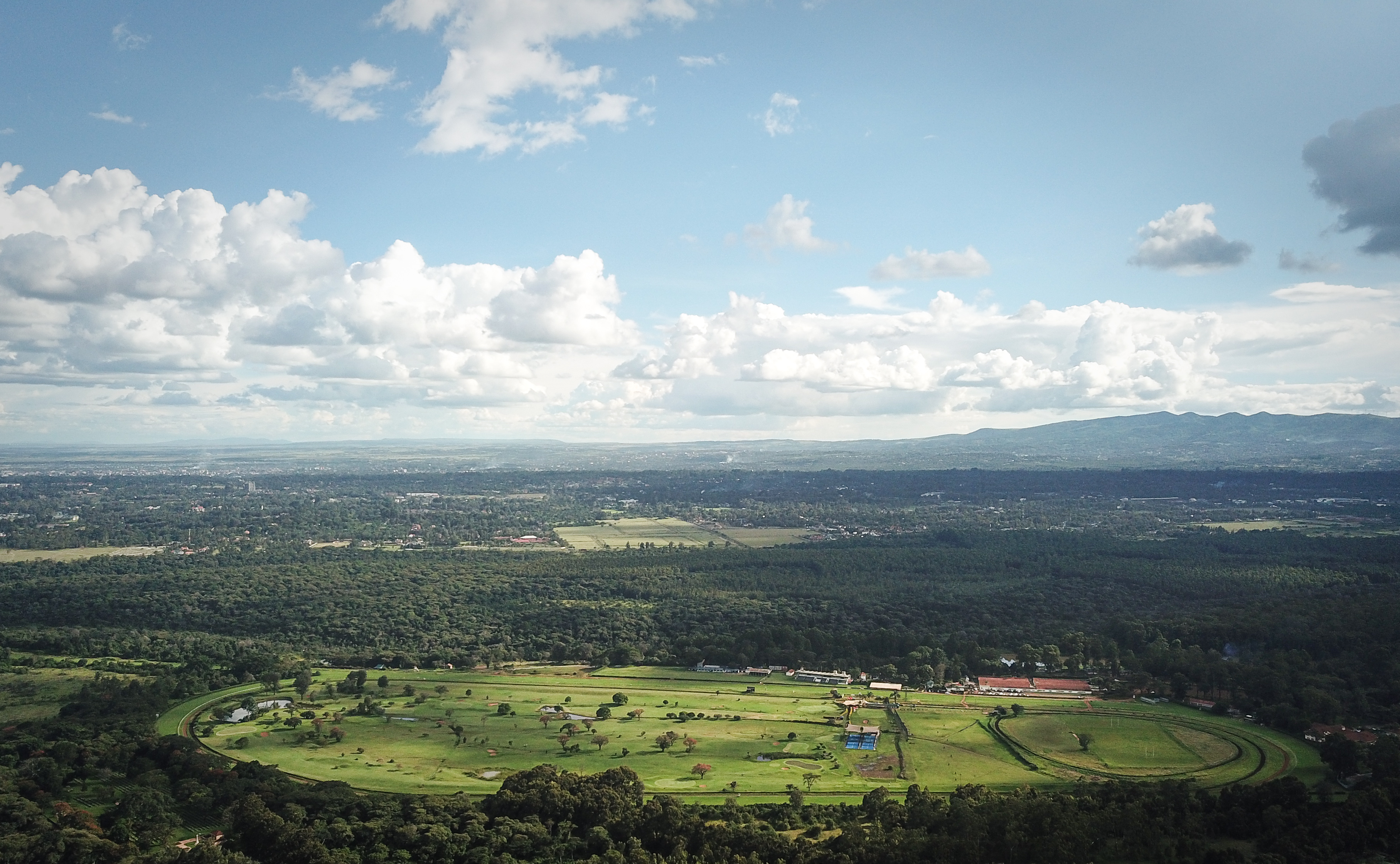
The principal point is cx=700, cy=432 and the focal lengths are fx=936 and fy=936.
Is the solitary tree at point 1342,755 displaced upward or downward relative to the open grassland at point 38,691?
upward

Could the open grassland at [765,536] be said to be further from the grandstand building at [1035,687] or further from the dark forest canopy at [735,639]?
the grandstand building at [1035,687]

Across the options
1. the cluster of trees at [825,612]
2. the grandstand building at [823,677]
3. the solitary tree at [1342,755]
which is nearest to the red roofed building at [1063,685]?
the cluster of trees at [825,612]

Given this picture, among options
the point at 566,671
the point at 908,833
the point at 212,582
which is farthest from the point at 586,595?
the point at 908,833

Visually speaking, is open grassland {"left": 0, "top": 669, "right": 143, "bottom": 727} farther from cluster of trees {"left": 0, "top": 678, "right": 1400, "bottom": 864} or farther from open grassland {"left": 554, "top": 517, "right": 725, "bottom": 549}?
open grassland {"left": 554, "top": 517, "right": 725, "bottom": 549}

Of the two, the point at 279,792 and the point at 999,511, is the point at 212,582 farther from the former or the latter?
the point at 999,511

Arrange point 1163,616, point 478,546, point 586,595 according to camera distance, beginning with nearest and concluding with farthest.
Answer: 1. point 1163,616
2. point 586,595
3. point 478,546

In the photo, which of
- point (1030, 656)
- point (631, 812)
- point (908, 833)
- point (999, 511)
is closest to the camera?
point (908, 833)
